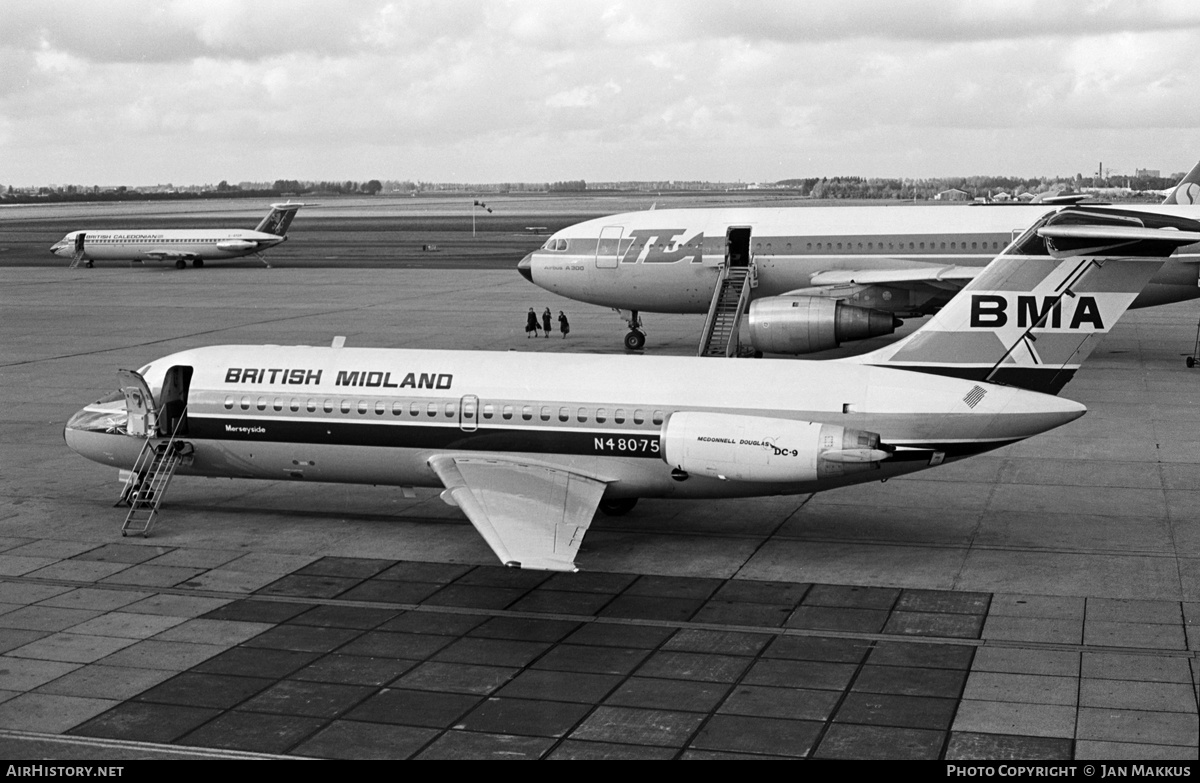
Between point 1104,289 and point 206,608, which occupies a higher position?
point 1104,289

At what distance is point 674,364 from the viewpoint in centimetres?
2223

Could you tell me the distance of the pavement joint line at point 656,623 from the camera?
1641 cm

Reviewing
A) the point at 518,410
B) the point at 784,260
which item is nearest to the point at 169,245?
the point at 784,260

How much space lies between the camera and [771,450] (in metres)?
19.2

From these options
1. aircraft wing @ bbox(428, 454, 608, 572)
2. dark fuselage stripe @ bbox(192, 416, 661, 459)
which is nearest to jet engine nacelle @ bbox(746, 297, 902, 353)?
dark fuselage stripe @ bbox(192, 416, 661, 459)

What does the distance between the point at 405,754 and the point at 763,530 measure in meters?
9.99

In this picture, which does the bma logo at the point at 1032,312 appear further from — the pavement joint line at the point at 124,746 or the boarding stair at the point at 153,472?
the boarding stair at the point at 153,472

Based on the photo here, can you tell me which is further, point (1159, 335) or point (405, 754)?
point (1159, 335)

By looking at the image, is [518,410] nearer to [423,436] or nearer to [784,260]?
[423,436]

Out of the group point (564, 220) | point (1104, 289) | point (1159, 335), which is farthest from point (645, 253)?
point (564, 220)

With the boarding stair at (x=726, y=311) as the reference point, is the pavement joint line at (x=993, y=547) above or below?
below

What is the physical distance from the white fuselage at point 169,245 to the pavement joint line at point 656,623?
65.5m

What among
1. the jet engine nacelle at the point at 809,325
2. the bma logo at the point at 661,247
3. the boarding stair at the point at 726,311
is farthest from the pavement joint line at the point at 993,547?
the bma logo at the point at 661,247

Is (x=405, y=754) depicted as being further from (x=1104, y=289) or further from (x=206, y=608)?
(x=1104, y=289)
